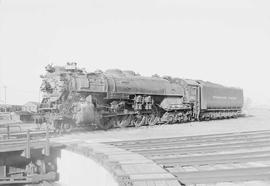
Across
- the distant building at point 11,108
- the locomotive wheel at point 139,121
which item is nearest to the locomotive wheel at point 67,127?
the distant building at point 11,108

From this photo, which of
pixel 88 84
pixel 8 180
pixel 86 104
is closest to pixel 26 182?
pixel 8 180

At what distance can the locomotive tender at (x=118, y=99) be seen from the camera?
17.1m

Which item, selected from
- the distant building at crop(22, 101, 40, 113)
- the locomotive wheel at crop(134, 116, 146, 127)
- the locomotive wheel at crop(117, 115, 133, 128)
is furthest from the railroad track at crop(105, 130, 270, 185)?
the locomotive wheel at crop(134, 116, 146, 127)

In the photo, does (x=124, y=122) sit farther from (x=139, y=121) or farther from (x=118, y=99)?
(x=139, y=121)

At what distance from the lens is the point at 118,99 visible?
1997 centimetres

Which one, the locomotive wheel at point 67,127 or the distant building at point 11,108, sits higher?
the distant building at point 11,108

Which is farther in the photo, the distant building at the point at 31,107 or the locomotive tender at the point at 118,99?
the locomotive tender at the point at 118,99

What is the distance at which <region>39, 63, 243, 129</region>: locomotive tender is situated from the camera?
1709 centimetres

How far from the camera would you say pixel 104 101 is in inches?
759

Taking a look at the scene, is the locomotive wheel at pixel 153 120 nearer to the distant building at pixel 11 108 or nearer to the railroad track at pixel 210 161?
the distant building at pixel 11 108

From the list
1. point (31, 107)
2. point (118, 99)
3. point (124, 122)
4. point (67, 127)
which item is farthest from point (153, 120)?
point (31, 107)

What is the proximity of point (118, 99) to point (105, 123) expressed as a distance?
166 cm

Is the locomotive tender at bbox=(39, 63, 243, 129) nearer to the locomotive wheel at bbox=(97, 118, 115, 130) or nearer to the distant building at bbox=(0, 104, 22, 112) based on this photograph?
the locomotive wheel at bbox=(97, 118, 115, 130)

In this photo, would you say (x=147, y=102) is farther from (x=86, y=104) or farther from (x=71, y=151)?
(x=71, y=151)
